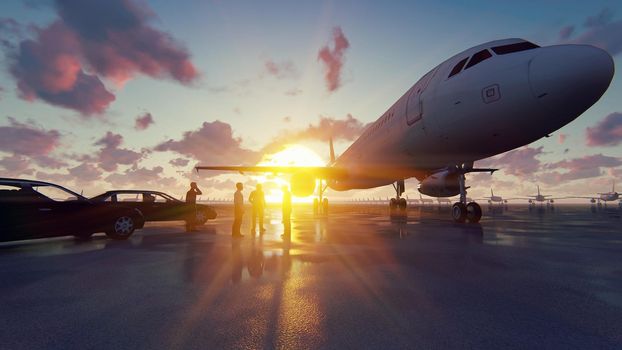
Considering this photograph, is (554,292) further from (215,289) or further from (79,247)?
(79,247)

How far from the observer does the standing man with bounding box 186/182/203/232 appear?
12.3m

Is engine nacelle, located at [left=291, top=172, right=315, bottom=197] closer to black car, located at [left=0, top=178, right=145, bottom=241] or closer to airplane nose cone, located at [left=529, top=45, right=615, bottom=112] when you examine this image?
black car, located at [left=0, top=178, right=145, bottom=241]

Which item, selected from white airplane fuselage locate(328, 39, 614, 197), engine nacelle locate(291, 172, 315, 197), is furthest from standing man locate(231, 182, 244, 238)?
engine nacelle locate(291, 172, 315, 197)

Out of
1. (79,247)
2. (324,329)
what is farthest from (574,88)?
(79,247)

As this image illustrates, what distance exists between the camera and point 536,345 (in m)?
2.31

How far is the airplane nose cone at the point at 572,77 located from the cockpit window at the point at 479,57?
1.78 meters

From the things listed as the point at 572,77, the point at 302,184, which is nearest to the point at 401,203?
the point at 302,184

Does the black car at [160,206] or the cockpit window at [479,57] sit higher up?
the cockpit window at [479,57]

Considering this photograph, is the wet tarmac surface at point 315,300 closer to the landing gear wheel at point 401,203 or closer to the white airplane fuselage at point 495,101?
the white airplane fuselage at point 495,101

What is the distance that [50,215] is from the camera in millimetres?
7676

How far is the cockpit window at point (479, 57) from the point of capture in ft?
26.5

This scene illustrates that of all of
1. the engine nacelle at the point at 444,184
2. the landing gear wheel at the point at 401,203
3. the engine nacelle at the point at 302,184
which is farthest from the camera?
the landing gear wheel at the point at 401,203

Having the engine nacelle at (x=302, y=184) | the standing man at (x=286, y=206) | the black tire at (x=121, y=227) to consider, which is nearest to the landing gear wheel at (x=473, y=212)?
the standing man at (x=286, y=206)

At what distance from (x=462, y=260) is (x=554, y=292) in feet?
5.87
